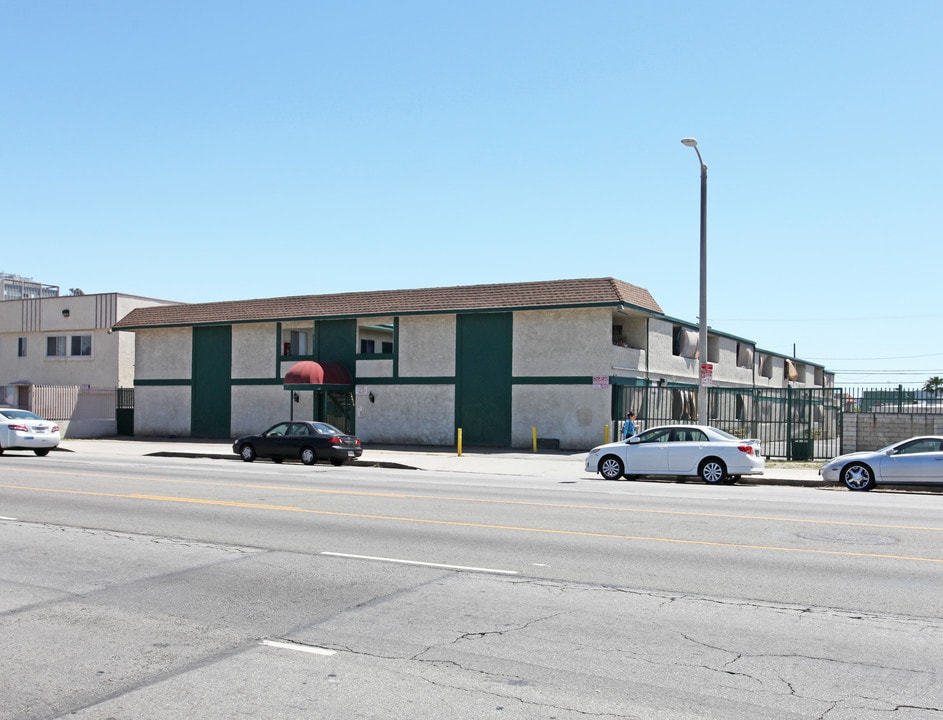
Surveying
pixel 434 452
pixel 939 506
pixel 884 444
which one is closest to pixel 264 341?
pixel 434 452

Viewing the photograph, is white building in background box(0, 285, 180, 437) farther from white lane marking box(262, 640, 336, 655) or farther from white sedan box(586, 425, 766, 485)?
white lane marking box(262, 640, 336, 655)

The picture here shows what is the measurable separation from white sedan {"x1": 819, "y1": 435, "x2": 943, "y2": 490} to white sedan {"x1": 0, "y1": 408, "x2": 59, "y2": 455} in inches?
905

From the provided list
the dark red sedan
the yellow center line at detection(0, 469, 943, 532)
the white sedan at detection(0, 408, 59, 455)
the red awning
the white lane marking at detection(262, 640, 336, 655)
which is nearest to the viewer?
the white lane marking at detection(262, 640, 336, 655)

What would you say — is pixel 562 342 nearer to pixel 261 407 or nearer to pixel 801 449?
pixel 801 449

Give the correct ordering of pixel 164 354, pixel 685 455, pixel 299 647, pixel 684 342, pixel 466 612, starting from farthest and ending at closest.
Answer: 1. pixel 164 354
2. pixel 684 342
3. pixel 685 455
4. pixel 466 612
5. pixel 299 647

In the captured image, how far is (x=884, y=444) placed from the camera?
1114 inches

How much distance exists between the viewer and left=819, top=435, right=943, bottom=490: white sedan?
19500 mm

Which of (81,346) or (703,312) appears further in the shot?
(81,346)

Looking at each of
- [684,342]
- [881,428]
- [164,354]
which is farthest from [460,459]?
[164,354]

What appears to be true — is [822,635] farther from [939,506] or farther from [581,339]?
[581,339]

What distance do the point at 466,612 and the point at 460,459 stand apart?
22.0 m

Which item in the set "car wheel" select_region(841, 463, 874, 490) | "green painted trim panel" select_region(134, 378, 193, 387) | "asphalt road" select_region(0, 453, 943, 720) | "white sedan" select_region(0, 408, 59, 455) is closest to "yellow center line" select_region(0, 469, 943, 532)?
"asphalt road" select_region(0, 453, 943, 720)

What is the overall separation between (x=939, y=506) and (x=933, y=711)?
11.9 metres

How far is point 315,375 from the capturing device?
36.1 meters
